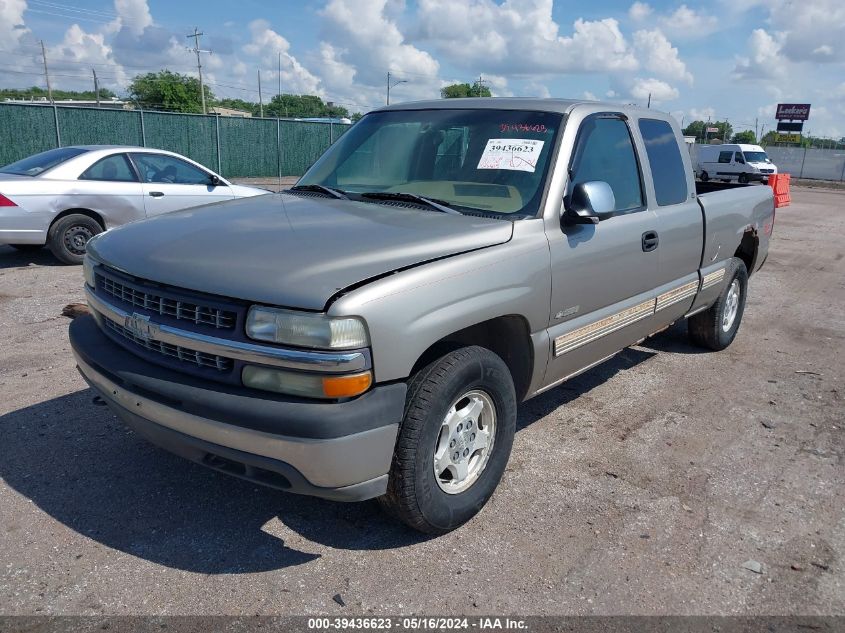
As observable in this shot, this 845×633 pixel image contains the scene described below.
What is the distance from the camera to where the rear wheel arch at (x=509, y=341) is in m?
3.33

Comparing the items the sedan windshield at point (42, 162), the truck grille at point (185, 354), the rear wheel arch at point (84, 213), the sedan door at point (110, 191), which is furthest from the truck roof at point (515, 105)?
the sedan windshield at point (42, 162)

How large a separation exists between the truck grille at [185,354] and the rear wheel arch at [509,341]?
100cm

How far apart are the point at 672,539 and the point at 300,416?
6.24 feet

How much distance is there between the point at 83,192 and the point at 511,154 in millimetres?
6898

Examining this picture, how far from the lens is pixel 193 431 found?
2.74 meters

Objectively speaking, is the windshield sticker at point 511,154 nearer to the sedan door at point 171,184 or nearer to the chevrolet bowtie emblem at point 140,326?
the chevrolet bowtie emblem at point 140,326

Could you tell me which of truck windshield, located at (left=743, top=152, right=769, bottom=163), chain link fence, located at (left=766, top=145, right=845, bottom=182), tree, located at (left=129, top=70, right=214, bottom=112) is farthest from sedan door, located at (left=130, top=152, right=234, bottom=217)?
tree, located at (left=129, top=70, right=214, bottom=112)

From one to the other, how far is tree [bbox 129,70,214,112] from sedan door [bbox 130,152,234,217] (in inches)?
2223

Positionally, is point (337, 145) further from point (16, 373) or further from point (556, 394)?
point (16, 373)

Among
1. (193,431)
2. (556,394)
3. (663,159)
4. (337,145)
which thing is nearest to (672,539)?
(556,394)

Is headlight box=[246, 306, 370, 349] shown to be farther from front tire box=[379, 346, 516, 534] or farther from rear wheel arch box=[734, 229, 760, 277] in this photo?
rear wheel arch box=[734, 229, 760, 277]

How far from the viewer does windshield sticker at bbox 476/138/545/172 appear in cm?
374

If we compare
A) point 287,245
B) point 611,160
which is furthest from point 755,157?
point 287,245

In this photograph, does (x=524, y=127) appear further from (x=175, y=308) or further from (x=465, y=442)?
(x=175, y=308)
